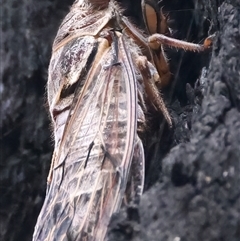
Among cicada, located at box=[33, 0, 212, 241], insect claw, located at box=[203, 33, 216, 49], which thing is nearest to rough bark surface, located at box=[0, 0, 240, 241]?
insect claw, located at box=[203, 33, 216, 49]

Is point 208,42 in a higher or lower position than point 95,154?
higher

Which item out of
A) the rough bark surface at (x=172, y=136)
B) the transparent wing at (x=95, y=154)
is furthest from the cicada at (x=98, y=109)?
the rough bark surface at (x=172, y=136)

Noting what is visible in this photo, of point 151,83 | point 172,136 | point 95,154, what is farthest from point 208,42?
point 95,154

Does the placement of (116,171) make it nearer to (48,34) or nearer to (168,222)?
(168,222)

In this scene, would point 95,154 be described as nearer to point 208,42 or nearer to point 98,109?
point 98,109

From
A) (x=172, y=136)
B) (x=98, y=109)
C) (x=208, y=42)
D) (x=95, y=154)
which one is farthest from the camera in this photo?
(x=172, y=136)

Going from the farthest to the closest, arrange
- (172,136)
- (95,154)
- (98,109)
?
(172,136)
(98,109)
(95,154)

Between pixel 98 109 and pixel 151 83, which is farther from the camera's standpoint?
pixel 151 83

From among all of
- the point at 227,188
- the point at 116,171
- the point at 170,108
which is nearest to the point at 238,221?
the point at 227,188
